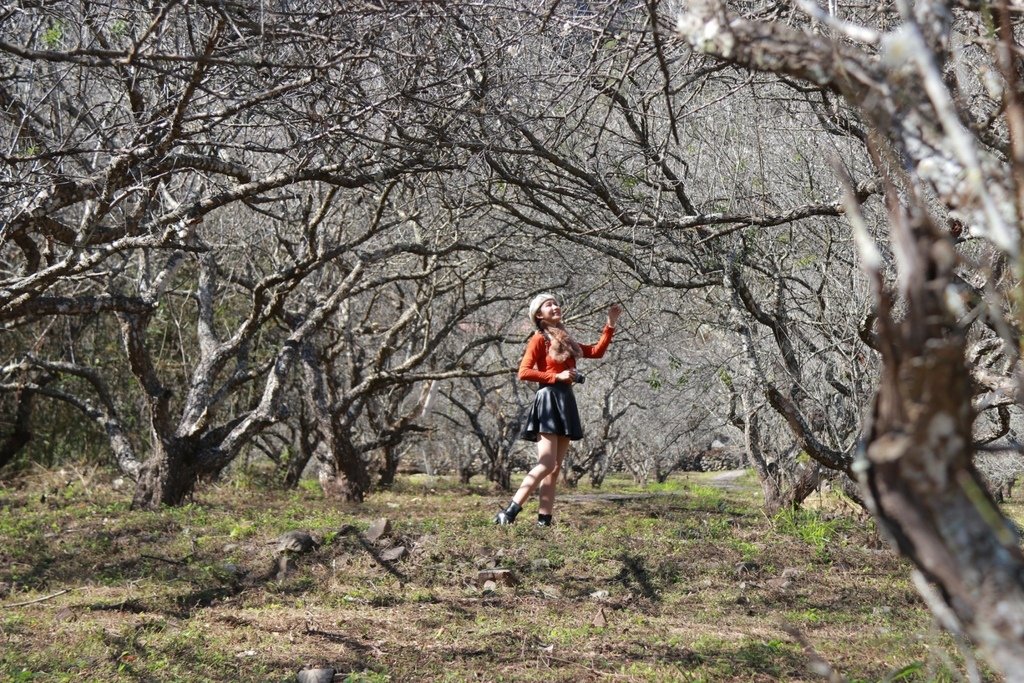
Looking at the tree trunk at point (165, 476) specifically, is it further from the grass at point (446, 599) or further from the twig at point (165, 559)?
the twig at point (165, 559)

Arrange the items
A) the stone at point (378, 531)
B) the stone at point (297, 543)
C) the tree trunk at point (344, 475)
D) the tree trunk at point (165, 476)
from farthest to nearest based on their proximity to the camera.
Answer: the tree trunk at point (344, 475) < the tree trunk at point (165, 476) < the stone at point (378, 531) < the stone at point (297, 543)

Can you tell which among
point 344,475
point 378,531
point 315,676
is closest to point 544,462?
point 378,531

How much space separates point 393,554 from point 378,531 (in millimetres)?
473

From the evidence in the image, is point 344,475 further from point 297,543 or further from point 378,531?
point 297,543

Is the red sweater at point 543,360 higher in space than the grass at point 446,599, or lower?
higher

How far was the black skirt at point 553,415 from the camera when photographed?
26.3ft

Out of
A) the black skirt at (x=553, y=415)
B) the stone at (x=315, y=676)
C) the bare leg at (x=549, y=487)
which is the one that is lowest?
the stone at (x=315, y=676)

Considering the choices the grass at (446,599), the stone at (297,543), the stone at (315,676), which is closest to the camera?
the stone at (315,676)

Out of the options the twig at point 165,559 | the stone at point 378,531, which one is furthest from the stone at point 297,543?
the twig at point 165,559

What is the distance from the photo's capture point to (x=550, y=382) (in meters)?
7.98

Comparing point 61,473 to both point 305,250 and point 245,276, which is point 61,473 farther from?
point 305,250

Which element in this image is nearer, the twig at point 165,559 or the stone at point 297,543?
the twig at point 165,559

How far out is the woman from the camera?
7.98 m

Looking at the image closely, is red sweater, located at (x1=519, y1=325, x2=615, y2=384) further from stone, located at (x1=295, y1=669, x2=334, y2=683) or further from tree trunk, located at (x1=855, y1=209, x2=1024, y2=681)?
tree trunk, located at (x1=855, y1=209, x2=1024, y2=681)
